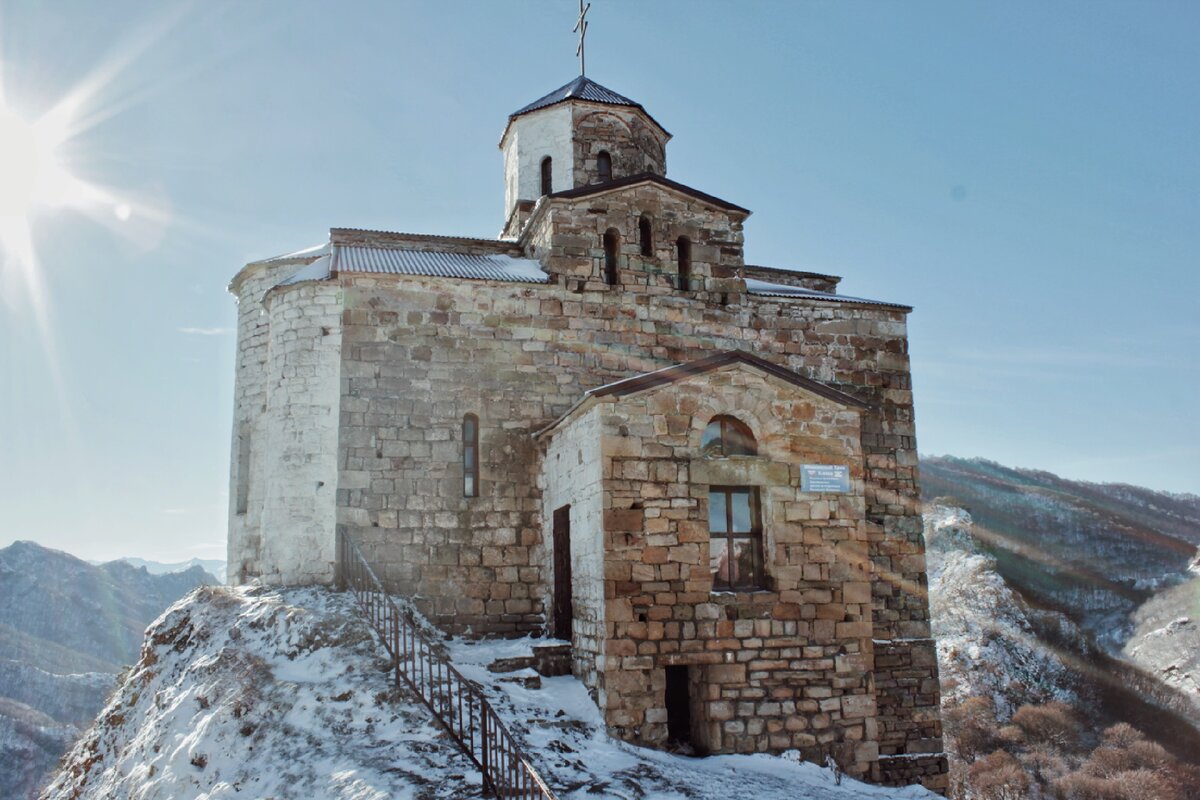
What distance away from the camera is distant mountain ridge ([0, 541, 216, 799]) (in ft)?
186

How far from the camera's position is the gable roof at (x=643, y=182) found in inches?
530

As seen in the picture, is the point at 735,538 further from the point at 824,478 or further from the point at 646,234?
the point at 646,234

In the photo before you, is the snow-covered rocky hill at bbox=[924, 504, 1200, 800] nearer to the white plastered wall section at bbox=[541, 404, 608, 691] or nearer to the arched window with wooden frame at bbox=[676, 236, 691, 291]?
the arched window with wooden frame at bbox=[676, 236, 691, 291]

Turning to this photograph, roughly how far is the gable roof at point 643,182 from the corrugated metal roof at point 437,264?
1.28 metres

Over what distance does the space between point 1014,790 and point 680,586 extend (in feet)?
137

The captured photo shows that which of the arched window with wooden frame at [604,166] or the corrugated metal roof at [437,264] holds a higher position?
the arched window with wooden frame at [604,166]

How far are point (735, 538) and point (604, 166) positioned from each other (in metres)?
9.29

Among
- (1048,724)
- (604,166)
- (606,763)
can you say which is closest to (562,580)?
(606,763)

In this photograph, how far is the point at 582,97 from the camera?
56.4 ft

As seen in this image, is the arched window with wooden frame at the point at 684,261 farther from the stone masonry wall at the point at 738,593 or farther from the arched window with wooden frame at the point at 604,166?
the stone masonry wall at the point at 738,593

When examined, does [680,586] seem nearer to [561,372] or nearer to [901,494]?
[561,372]

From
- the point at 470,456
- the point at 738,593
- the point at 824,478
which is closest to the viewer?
the point at 738,593

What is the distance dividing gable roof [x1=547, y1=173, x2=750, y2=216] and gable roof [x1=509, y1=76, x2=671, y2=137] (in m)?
4.14

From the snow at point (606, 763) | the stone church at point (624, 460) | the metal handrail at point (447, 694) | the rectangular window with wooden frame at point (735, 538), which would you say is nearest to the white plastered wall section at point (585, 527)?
the stone church at point (624, 460)
